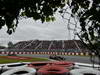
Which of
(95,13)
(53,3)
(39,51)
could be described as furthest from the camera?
(39,51)

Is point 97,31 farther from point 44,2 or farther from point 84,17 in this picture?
point 44,2

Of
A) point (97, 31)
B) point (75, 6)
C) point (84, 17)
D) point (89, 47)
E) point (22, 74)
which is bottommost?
point (22, 74)

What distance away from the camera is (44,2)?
240cm

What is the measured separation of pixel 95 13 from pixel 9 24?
903mm

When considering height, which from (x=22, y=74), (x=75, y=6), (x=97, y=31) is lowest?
(x=22, y=74)

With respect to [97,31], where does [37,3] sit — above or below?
above

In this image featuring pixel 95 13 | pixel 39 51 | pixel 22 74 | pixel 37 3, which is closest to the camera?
pixel 95 13

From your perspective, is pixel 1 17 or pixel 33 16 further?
pixel 33 16

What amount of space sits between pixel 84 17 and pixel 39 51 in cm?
4883

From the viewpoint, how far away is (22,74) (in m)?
7.02

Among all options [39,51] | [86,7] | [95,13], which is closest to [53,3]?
[86,7]

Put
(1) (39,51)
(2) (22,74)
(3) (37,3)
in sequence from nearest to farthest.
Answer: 1. (3) (37,3)
2. (2) (22,74)
3. (1) (39,51)

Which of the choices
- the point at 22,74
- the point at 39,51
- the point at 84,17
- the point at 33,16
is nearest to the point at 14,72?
the point at 22,74

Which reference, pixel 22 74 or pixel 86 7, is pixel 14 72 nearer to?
pixel 22 74
